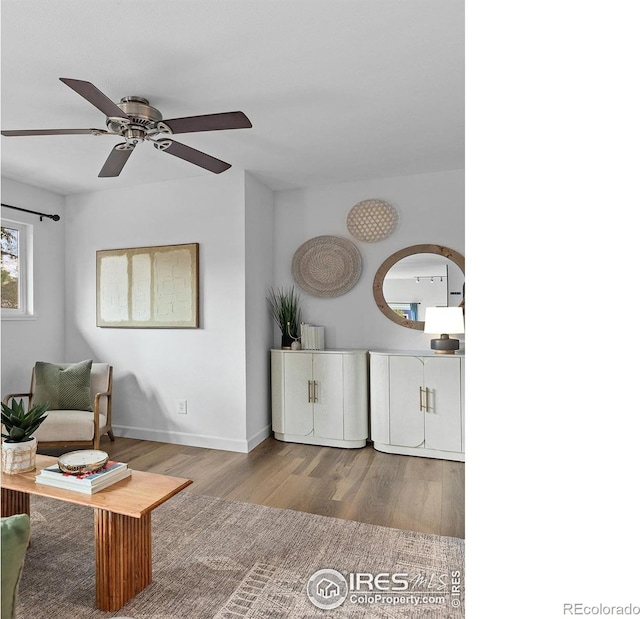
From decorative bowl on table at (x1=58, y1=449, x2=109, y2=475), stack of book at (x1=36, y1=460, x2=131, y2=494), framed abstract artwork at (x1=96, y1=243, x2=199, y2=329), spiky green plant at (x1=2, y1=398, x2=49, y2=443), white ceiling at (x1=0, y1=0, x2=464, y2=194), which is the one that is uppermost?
white ceiling at (x1=0, y1=0, x2=464, y2=194)

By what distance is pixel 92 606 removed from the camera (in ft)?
5.10

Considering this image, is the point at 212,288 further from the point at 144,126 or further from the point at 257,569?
the point at 257,569

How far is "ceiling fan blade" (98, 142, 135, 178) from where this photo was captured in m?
2.17

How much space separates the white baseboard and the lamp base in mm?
1743

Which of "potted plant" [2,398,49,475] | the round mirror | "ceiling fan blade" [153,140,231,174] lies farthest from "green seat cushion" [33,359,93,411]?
the round mirror

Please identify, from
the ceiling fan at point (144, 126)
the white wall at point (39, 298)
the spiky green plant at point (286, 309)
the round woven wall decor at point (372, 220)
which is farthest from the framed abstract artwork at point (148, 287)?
the round woven wall decor at point (372, 220)

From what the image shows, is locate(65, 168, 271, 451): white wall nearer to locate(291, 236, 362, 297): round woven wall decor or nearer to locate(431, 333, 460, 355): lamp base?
locate(291, 236, 362, 297): round woven wall decor

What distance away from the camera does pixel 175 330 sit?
3.63m

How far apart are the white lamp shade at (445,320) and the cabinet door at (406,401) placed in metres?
0.28

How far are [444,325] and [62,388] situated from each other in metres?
3.21

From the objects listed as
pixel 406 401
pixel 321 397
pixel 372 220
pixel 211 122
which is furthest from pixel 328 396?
pixel 211 122

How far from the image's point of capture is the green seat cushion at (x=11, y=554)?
2.34 ft
